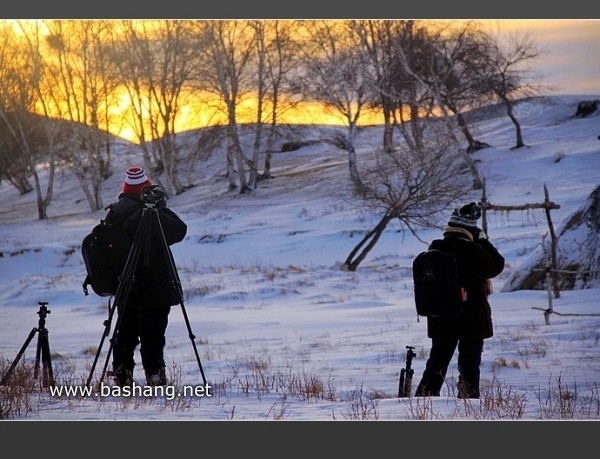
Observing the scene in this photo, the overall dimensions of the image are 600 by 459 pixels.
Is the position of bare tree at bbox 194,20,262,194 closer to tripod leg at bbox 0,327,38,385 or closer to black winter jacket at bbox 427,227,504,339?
tripod leg at bbox 0,327,38,385

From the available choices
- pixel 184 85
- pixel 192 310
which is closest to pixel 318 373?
pixel 192 310

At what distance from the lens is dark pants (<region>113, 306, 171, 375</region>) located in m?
9.10

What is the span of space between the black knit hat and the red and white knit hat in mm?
2647

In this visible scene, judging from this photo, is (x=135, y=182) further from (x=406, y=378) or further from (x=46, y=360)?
(x=406, y=378)

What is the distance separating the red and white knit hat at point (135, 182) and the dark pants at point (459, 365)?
275cm

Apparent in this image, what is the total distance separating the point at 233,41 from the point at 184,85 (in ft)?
2.15

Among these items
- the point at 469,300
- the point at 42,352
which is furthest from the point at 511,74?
the point at 42,352

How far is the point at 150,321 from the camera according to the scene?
909 cm

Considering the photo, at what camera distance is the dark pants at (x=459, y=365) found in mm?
8328

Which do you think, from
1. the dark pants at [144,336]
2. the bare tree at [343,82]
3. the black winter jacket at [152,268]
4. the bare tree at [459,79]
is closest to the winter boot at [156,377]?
the dark pants at [144,336]

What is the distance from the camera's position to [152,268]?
9070mm

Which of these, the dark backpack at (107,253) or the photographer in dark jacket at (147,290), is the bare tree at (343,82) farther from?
the dark backpack at (107,253)

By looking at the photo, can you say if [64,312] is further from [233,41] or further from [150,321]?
[233,41]

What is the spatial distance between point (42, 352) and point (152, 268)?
4.66 feet
